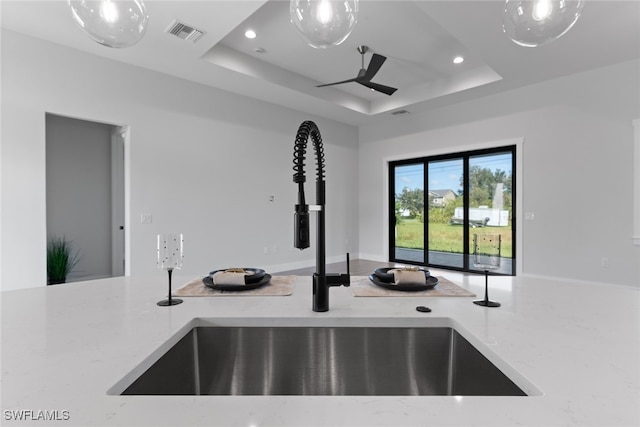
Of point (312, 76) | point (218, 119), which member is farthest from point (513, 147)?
point (218, 119)

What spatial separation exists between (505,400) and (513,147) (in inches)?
206

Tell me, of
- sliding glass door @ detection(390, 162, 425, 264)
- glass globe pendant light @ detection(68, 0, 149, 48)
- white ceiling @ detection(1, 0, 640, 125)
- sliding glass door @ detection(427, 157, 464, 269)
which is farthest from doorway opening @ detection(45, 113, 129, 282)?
sliding glass door @ detection(427, 157, 464, 269)

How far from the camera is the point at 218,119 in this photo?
4.59 metres

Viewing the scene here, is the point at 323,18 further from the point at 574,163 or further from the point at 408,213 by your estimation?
the point at 408,213

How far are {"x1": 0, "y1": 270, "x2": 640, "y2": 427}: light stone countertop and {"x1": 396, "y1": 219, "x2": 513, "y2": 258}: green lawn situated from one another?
401cm

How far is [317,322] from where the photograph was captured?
872 millimetres

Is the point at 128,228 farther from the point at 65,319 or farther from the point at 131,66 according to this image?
the point at 65,319

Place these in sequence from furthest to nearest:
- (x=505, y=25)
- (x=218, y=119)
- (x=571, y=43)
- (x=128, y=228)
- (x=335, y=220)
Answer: (x=335, y=220)
(x=218, y=119)
(x=128, y=228)
(x=571, y=43)
(x=505, y=25)

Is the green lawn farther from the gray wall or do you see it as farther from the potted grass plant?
the potted grass plant

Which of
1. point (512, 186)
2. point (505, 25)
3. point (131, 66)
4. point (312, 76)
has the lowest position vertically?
point (512, 186)

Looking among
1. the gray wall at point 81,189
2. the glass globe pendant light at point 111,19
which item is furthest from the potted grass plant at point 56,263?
the glass globe pendant light at point 111,19

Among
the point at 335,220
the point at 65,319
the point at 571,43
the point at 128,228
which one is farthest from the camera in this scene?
the point at 335,220

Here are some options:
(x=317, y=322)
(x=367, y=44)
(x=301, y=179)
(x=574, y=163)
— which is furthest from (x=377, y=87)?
(x=317, y=322)

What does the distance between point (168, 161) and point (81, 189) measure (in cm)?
172
